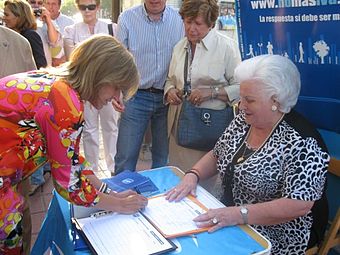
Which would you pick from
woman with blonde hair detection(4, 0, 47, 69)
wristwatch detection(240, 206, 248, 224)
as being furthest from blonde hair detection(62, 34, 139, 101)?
woman with blonde hair detection(4, 0, 47, 69)

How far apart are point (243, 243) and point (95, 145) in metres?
2.62

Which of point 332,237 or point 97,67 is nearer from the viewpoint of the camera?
point 97,67

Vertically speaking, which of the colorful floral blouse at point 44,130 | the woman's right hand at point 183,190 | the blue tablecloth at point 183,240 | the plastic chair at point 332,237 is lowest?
the plastic chair at point 332,237

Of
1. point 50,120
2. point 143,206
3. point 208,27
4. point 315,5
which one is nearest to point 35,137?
point 50,120

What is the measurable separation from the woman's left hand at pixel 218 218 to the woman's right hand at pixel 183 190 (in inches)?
7.4

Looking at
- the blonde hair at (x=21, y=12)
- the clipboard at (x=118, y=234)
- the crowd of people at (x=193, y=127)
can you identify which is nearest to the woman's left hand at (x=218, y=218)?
the crowd of people at (x=193, y=127)

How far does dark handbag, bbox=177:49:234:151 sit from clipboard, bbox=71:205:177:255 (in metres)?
1.05

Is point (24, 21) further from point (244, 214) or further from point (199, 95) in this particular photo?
point (244, 214)

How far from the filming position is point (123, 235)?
1.27m

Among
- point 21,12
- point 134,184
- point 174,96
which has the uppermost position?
point 21,12

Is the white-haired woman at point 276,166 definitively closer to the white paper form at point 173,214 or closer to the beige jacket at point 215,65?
the white paper form at point 173,214

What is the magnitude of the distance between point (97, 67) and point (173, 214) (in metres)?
0.61

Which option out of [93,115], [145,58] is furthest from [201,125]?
[93,115]

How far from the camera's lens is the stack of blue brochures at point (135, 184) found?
1.61 metres
